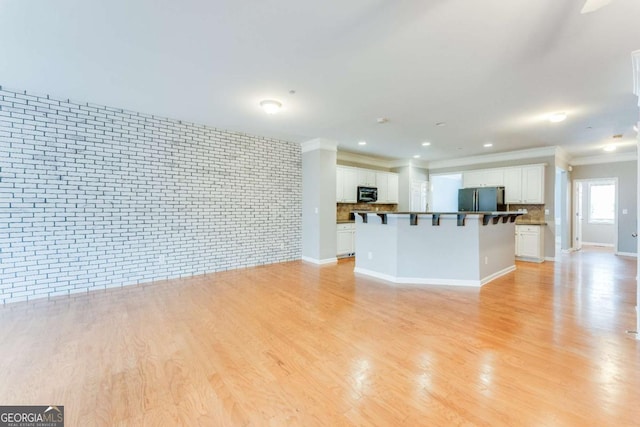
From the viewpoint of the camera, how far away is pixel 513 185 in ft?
23.2

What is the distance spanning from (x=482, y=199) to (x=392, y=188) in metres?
2.35

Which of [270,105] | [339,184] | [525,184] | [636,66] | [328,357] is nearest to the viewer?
[328,357]

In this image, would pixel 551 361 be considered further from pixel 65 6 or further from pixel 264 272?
pixel 65 6

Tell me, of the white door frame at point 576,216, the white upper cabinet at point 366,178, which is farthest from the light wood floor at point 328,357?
the white door frame at point 576,216

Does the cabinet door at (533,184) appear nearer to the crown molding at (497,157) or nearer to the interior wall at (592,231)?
the crown molding at (497,157)

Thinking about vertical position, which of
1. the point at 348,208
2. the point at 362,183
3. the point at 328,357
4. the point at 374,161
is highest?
the point at 374,161

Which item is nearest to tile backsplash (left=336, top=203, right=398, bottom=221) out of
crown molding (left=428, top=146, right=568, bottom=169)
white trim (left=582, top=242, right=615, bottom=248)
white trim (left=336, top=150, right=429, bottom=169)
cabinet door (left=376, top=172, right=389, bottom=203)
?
cabinet door (left=376, top=172, right=389, bottom=203)

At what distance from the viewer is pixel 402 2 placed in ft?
6.66

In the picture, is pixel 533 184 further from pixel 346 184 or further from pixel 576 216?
pixel 346 184

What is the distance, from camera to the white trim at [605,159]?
7289 millimetres

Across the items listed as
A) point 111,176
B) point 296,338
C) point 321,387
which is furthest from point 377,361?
point 111,176

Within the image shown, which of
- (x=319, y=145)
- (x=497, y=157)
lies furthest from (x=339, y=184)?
(x=497, y=157)

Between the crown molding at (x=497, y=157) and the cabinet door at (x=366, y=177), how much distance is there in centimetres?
241

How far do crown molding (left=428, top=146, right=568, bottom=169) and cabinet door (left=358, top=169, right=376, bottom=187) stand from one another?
7.91ft
